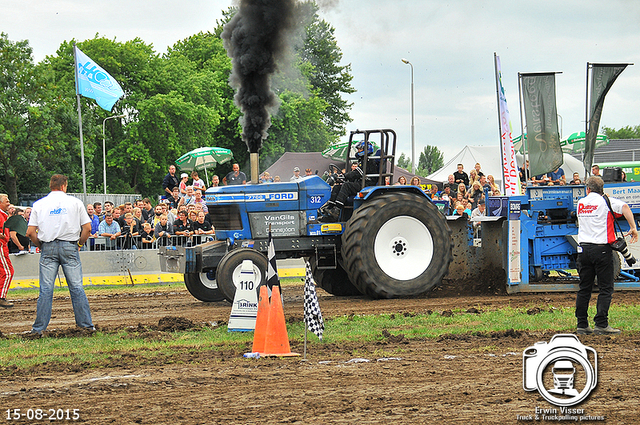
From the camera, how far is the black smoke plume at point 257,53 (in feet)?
39.6

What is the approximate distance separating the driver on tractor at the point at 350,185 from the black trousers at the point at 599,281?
4.17 m

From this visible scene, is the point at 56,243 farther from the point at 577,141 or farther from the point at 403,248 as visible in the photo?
the point at 577,141

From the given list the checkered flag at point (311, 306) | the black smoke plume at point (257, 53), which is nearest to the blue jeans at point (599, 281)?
the checkered flag at point (311, 306)

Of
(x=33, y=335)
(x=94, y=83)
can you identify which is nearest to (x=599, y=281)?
(x=33, y=335)

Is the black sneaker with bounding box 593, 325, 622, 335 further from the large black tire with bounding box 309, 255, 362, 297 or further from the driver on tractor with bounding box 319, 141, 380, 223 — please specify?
the large black tire with bounding box 309, 255, 362, 297

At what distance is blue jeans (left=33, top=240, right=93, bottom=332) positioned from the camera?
8.58m

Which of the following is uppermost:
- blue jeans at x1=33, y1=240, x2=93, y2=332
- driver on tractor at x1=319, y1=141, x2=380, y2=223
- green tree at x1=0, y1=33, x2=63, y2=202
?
green tree at x1=0, y1=33, x2=63, y2=202

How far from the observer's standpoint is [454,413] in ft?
16.4

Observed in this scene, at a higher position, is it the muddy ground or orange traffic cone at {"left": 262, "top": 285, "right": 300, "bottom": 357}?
orange traffic cone at {"left": 262, "top": 285, "right": 300, "bottom": 357}

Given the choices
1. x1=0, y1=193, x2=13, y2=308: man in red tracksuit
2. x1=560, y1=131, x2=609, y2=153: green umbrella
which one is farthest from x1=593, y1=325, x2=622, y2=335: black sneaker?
x1=560, y1=131, x2=609, y2=153: green umbrella

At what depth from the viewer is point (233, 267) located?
10.7 m

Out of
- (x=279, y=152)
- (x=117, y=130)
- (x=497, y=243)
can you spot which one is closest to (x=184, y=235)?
(x=497, y=243)

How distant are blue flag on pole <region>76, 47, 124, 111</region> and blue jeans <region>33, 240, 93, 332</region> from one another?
1040cm

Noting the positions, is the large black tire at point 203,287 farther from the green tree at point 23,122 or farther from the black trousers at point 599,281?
the green tree at point 23,122
